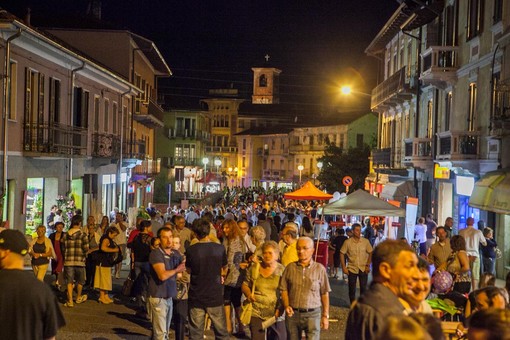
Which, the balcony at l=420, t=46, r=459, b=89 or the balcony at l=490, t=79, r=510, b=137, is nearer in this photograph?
the balcony at l=490, t=79, r=510, b=137

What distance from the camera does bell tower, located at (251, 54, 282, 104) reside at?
436 feet

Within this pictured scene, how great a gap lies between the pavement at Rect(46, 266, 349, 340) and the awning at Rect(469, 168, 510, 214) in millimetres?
4649

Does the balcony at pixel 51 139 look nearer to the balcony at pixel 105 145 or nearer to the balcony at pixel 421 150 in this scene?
the balcony at pixel 105 145

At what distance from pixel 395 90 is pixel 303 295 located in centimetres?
3000

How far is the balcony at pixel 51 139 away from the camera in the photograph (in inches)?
914

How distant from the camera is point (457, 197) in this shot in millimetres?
27703

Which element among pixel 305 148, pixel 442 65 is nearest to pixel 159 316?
pixel 442 65

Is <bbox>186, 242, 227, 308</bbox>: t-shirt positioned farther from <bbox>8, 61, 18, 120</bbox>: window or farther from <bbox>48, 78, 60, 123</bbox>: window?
<bbox>48, 78, 60, 123</bbox>: window

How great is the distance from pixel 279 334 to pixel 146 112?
39170 millimetres

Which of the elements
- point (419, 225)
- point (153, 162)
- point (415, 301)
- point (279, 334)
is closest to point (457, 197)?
point (419, 225)

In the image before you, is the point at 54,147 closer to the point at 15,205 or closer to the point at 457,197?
the point at 15,205

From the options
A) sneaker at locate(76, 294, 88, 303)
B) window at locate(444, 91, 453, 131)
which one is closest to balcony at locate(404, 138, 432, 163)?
window at locate(444, 91, 453, 131)

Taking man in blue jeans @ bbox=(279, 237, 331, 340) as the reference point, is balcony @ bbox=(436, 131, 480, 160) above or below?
above

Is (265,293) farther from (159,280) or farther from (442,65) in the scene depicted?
(442,65)
